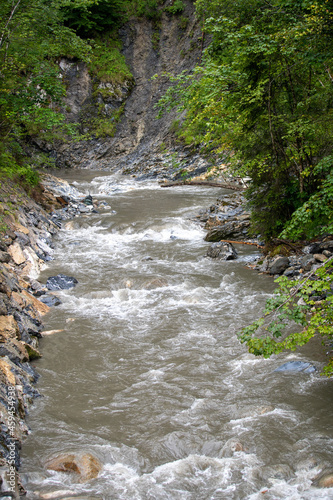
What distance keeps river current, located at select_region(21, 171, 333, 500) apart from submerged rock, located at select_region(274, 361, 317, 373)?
106 millimetres

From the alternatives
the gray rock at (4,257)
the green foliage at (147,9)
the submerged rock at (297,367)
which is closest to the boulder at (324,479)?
the submerged rock at (297,367)

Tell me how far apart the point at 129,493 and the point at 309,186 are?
8.05 metres

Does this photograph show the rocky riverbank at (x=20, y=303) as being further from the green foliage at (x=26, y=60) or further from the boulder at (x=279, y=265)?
the boulder at (x=279, y=265)

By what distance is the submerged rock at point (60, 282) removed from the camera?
10.1 meters

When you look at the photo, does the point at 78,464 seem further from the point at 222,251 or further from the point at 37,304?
the point at 222,251

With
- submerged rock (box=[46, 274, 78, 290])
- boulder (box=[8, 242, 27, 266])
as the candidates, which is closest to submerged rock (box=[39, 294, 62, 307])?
submerged rock (box=[46, 274, 78, 290])

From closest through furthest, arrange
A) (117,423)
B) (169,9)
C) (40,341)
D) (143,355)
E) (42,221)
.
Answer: (117,423) → (143,355) → (40,341) → (42,221) → (169,9)

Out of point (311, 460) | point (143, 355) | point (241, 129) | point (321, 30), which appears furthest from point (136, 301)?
point (321, 30)

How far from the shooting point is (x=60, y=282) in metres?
10.3

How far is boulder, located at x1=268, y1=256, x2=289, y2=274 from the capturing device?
982 centimetres

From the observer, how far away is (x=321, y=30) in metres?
5.93

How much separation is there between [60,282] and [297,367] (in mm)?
6544

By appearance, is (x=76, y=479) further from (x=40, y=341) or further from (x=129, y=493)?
(x=40, y=341)

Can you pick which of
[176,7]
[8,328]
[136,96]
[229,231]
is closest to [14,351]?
[8,328]
